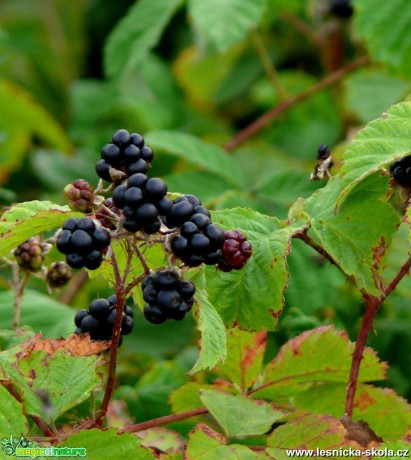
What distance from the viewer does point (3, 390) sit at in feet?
4.23

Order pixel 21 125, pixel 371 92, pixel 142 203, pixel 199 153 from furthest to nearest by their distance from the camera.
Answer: pixel 21 125, pixel 371 92, pixel 199 153, pixel 142 203

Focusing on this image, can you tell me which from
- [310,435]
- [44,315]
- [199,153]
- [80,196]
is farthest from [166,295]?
[199,153]

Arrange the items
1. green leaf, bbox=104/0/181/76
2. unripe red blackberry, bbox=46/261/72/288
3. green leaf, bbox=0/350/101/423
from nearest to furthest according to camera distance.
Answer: green leaf, bbox=0/350/101/423
unripe red blackberry, bbox=46/261/72/288
green leaf, bbox=104/0/181/76

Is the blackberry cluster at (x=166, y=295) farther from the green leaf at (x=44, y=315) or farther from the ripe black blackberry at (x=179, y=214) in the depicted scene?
the green leaf at (x=44, y=315)

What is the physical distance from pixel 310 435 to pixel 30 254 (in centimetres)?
61

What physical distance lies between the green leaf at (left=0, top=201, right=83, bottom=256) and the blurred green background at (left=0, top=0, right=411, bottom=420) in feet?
0.86

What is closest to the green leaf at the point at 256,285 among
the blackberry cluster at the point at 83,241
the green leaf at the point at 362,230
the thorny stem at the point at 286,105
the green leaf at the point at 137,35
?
the green leaf at the point at 362,230

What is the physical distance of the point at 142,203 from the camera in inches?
48.8

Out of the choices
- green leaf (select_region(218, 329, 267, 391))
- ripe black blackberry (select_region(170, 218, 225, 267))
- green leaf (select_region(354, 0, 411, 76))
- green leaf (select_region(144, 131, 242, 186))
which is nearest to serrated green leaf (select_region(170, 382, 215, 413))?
green leaf (select_region(218, 329, 267, 391))

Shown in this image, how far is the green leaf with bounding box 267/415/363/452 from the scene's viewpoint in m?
1.35

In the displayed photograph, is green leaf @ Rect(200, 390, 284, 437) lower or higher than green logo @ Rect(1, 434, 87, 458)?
lower

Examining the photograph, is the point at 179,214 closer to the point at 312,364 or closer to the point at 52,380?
the point at 52,380

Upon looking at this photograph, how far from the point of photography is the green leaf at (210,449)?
1.36m

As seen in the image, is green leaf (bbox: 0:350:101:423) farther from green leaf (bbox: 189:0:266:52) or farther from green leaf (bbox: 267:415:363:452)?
green leaf (bbox: 189:0:266:52)
